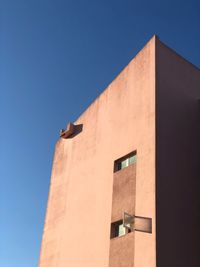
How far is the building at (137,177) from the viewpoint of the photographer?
48.3 ft

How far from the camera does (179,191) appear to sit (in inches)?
620

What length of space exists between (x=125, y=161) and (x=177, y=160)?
2.34 m

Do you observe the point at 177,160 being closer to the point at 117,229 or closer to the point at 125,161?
the point at 125,161

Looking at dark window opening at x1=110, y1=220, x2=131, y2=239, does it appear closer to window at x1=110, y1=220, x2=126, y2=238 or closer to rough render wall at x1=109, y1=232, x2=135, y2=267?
window at x1=110, y1=220, x2=126, y2=238

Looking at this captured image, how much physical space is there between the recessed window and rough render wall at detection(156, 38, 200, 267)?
158 centimetres

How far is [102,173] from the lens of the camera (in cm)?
1878

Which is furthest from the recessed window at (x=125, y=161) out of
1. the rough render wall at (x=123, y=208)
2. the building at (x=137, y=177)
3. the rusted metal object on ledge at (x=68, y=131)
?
the rusted metal object on ledge at (x=68, y=131)

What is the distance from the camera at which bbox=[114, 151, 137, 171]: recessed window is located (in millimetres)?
17109

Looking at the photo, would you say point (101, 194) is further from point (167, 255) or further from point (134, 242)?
point (167, 255)

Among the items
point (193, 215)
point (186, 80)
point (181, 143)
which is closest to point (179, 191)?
point (193, 215)

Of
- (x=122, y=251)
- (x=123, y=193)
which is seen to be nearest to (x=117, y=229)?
(x=122, y=251)

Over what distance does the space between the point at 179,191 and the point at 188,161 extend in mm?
1589

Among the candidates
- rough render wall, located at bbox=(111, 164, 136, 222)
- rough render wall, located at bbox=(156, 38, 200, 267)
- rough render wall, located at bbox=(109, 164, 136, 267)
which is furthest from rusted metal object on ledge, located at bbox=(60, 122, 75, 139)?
rough render wall, located at bbox=(156, 38, 200, 267)

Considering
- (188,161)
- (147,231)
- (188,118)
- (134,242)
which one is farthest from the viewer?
(188,118)
